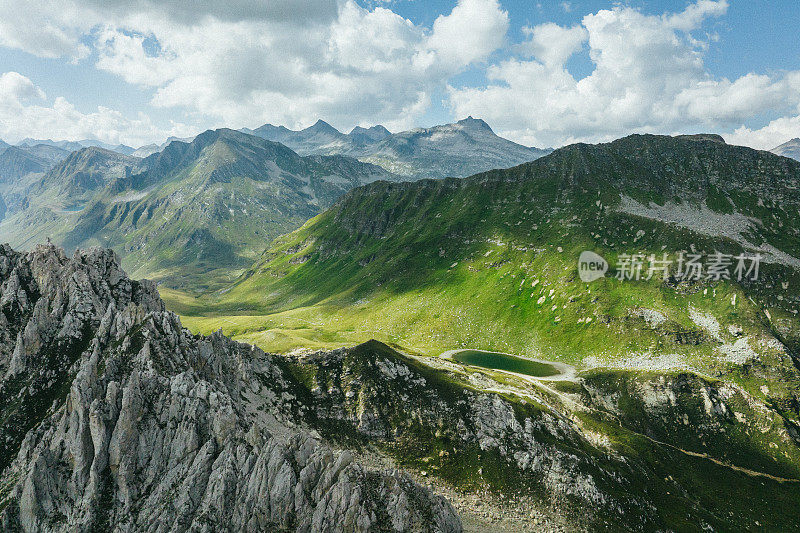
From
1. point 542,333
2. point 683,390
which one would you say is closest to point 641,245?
point 542,333

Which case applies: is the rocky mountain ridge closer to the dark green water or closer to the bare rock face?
the bare rock face

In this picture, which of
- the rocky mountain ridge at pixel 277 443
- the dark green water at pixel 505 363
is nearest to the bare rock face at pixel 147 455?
the rocky mountain ridge at pixel 277 443

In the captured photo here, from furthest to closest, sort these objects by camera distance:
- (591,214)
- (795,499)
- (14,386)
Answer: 1. (591,214)
2. (795,499)
3. (14,386)

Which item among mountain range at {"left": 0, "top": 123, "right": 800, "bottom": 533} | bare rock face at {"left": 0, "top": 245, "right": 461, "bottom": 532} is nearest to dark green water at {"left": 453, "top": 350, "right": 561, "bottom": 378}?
mountain range at {"left": 0, "top": 123, "right": 800, "bottom": 533}

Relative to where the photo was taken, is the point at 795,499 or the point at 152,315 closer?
the point at 152,315

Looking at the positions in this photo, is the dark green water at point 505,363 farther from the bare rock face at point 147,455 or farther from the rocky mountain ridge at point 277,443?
the bare rock face at point 147,455

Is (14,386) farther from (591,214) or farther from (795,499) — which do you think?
(591,214)

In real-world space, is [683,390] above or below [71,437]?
below

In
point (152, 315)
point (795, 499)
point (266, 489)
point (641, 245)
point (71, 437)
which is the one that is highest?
point (641, 245)
